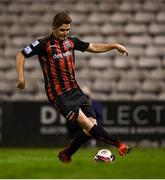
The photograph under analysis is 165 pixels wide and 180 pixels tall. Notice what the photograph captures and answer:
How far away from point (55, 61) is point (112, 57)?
1028cm

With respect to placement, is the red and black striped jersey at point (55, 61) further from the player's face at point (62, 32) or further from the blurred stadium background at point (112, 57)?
the blurred stadium background at point (112, 57)

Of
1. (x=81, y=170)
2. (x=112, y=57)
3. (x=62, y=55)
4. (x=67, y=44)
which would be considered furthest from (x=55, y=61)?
→ (x=112, y=57)

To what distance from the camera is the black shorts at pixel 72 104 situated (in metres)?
8.22

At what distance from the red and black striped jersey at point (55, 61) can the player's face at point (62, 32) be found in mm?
68

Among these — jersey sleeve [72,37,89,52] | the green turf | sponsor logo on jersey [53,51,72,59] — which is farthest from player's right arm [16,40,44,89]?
the green turf

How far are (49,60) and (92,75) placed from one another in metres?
10.0

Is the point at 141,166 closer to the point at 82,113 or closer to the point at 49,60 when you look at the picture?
the point at 82,113

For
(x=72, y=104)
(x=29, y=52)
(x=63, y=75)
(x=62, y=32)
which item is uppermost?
(x=62, y=32)

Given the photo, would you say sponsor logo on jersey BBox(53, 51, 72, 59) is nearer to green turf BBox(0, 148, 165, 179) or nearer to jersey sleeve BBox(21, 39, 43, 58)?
jersey sleeve BBox(21, 39, 43, 58)

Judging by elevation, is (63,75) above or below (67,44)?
below

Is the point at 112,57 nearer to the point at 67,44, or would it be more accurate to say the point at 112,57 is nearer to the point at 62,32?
the point at 67,44

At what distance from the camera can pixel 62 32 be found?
812 cm

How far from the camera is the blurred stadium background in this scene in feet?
52.8

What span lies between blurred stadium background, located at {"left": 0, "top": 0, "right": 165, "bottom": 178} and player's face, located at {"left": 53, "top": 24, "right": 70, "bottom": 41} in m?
7.93
